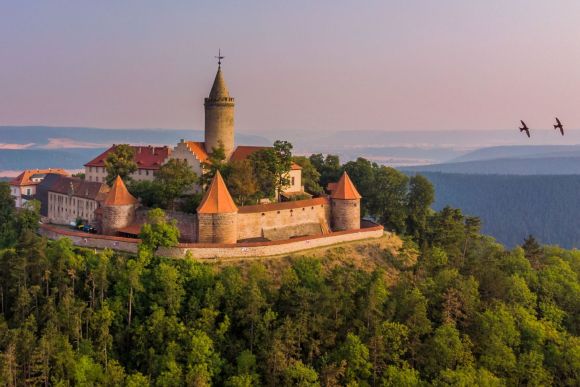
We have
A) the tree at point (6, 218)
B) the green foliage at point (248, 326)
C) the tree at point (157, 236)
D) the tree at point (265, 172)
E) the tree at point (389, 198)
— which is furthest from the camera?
the tree at point (389, 198)

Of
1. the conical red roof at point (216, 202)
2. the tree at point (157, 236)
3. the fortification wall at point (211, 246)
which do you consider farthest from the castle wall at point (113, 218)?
the conical red roof at point (216, 202)

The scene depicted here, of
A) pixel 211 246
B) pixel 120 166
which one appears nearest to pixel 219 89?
pixel 120 166

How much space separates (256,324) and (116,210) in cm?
1787

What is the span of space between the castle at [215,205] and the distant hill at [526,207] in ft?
347

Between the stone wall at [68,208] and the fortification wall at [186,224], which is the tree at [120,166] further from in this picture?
the fortification wall at [186,224]

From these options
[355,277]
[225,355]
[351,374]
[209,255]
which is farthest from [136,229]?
[351,374]

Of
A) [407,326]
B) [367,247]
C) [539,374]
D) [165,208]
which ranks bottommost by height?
[539,374]

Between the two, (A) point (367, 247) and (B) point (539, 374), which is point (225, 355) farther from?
(B) point (539, 374)

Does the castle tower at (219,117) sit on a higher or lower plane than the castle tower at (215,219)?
higher

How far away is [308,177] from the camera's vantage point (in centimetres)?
6775

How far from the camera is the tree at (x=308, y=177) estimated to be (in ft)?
218

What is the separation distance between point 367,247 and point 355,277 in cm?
800

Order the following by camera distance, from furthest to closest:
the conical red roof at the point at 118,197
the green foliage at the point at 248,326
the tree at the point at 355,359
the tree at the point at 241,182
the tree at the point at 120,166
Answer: the tree at the point at 120,166 < the tree at the point at 241,182 < the conical red roof at the point at 118,197 < the tree at the point at 355,359 < the green foliage at the point at 248,326

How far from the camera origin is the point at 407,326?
4253cm
